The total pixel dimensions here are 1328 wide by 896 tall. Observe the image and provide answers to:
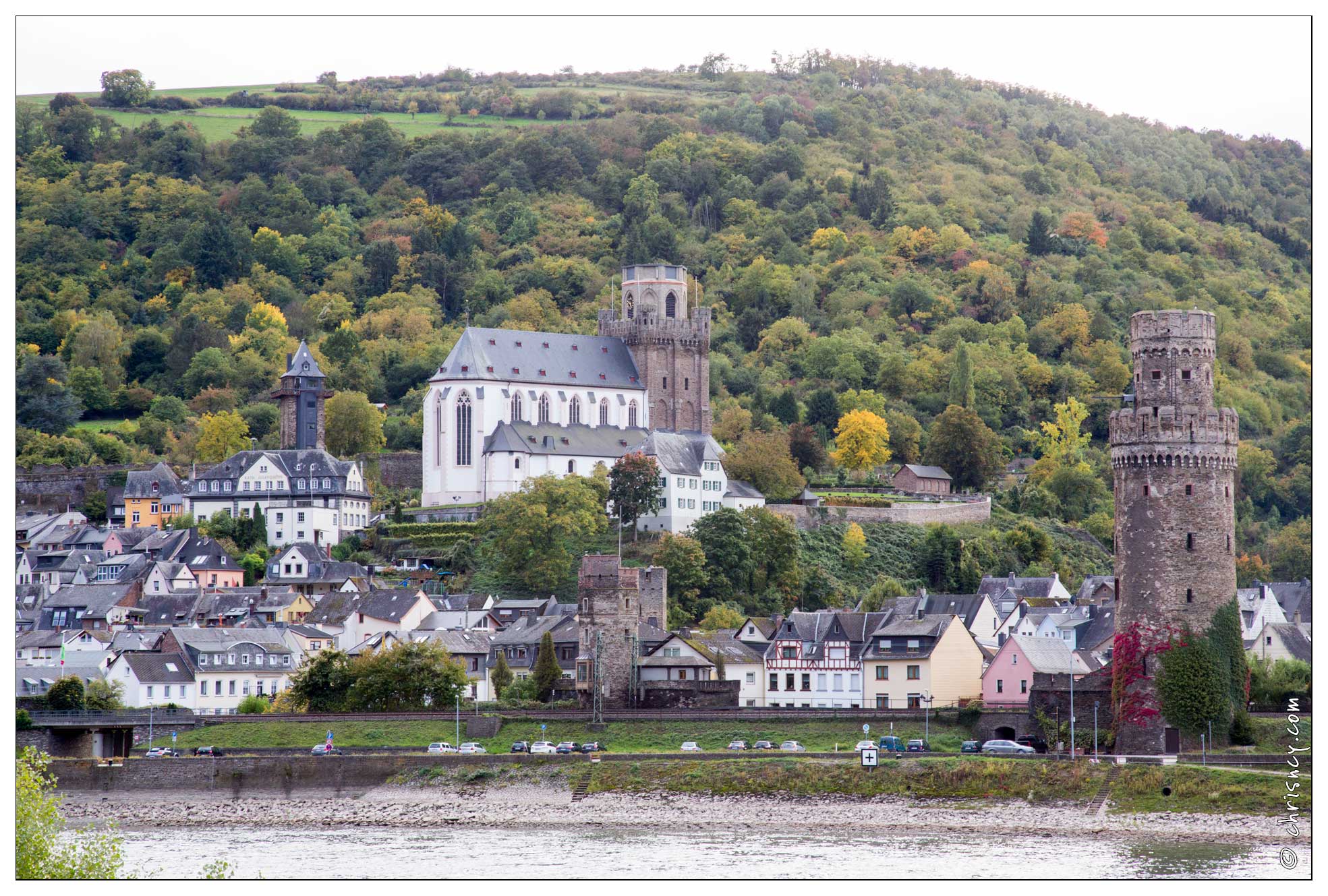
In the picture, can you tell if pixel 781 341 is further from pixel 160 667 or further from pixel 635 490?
pixel 160 667

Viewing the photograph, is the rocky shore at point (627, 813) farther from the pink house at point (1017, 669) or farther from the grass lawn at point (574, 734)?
the pink house at point (1017, 669)

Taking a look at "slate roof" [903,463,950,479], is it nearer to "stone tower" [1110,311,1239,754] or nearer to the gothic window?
the gothic window

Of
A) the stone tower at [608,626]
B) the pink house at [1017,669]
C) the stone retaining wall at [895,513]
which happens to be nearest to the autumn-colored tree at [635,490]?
the stone retaining wall at [895,513]

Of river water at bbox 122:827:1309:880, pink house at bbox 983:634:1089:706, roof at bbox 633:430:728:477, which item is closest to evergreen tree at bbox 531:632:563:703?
pink house at bbox 983:634:1089:706

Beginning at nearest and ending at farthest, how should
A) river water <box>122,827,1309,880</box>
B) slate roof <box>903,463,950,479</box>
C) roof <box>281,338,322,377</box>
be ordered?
river water <box>122,827,1309,880</box> → slate roof <box>903,463,950,479</box> → roof <box>281,338,322,377</box>

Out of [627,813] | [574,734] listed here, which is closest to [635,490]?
[574,734]

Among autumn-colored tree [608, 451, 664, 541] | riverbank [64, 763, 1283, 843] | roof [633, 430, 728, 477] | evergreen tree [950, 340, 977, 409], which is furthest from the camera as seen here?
evergreen tree [950, 340, 977, 409]
